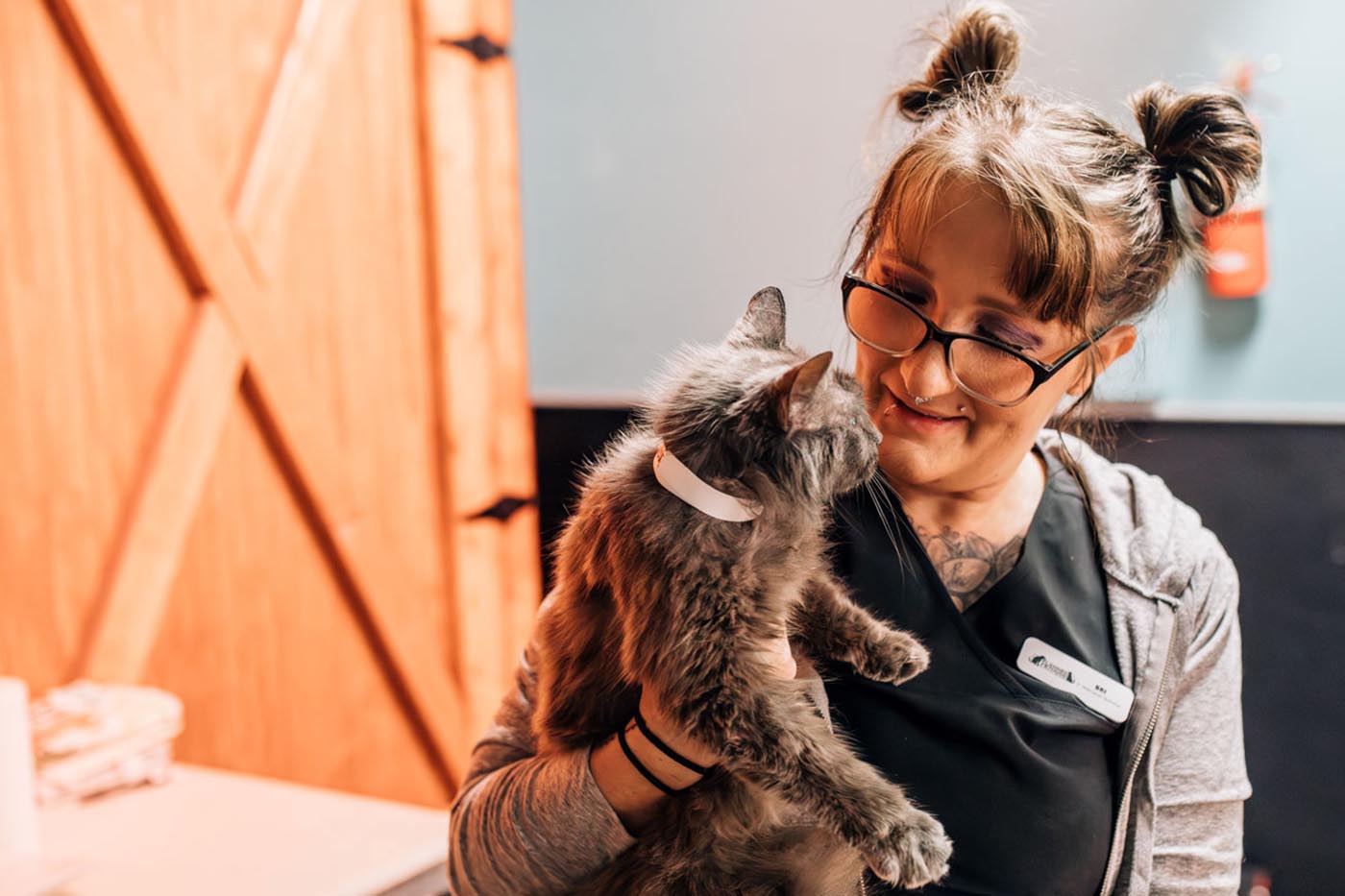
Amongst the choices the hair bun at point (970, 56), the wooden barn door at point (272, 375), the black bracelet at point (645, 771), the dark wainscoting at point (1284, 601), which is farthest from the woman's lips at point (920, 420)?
the wooden barn door at point (272, 375)

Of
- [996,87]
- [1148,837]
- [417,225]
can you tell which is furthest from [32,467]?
[1148,837]

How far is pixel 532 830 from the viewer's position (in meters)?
1.10

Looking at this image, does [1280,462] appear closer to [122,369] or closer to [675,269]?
[675,269]

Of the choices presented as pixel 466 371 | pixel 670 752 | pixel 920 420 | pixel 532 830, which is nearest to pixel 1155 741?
pixel 920 420

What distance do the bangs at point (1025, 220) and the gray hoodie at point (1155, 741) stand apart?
13.0 inches

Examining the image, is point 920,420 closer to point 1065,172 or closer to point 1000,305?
point 1000,305

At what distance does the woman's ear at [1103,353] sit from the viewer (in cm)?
123

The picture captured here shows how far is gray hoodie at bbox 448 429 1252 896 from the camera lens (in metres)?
1.17

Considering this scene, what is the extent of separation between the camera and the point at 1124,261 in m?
1.17

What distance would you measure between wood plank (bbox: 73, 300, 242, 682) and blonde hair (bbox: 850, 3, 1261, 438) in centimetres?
185

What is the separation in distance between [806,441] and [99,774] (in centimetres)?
147

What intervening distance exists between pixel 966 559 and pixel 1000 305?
33 centimetres

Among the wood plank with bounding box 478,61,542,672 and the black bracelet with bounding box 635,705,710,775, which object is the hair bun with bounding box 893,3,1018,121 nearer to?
the black bracelet with bounding box 635,705,710,775

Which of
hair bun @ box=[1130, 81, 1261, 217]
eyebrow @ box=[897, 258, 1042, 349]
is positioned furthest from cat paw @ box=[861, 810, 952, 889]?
hair bun @ box=[1130, 81, 1261, 217]
